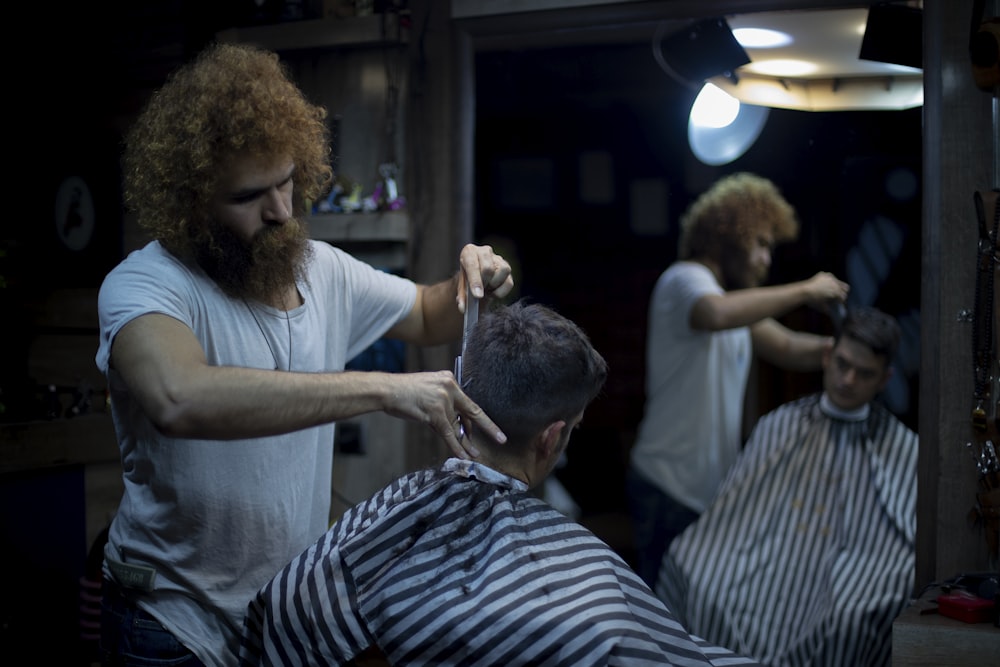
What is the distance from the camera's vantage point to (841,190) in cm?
318

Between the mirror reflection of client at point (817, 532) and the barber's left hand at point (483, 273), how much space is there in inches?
58.6

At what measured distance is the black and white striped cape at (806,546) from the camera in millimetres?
2678

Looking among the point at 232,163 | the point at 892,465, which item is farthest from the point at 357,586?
the point at 892,465

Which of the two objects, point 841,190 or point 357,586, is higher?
point 841,190

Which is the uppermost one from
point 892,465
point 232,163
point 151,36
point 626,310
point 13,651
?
point 151,36

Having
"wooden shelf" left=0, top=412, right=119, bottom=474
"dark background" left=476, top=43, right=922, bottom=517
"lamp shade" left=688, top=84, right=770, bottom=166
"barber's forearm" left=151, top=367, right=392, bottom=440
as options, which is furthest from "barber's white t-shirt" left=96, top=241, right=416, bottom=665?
"lamp shade" left=688, top=84, right=770, bottom=166

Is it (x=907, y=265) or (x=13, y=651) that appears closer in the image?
(x=13, y=651)

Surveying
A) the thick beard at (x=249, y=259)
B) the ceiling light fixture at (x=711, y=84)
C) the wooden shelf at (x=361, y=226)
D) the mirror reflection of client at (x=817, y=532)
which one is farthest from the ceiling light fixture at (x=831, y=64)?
the thick beard at (x=249, y=259)

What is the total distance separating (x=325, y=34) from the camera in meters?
3.07

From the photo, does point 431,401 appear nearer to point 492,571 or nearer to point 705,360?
point 492,571

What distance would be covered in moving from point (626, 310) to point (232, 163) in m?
2.98

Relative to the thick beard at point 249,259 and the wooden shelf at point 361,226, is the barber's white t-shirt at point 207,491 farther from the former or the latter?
the wooden shelf at point 361,226

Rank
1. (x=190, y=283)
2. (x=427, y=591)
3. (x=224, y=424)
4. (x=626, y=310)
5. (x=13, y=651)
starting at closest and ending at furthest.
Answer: (x=224, y=424) < (x=427, y=591) < (x=190, y=283) < (x=13, y=651) < (x=626, y=310)

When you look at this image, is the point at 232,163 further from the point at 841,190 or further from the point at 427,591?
the point at 841,190
